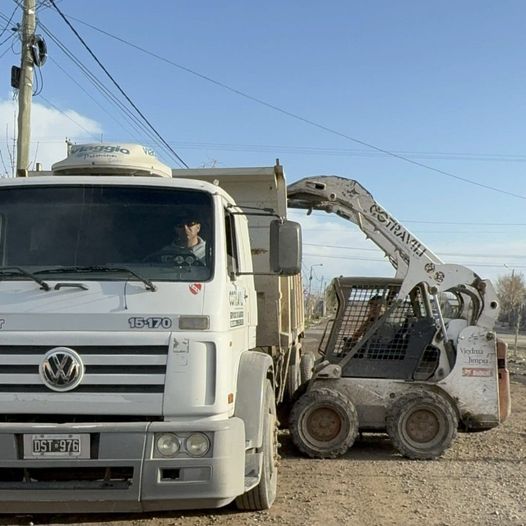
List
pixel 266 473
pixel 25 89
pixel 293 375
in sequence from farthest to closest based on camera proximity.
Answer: pixel 25 89, pixel 293 375, pixel 266 473

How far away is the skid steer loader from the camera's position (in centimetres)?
853

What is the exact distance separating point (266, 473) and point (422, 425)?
3.22 m

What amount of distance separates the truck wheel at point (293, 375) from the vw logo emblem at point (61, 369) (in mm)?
4480

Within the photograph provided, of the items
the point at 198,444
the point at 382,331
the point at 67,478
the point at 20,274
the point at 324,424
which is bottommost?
the point at 324,424

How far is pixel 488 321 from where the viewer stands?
8828 mm

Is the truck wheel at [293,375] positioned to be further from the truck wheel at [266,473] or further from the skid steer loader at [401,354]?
the truck wheel at [266,473]

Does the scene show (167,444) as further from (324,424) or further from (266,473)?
(324,424)

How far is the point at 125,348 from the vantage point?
15.4 feet

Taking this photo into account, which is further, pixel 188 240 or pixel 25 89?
pixel 25 89

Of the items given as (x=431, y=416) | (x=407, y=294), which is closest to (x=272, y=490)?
(x=431, y=416)

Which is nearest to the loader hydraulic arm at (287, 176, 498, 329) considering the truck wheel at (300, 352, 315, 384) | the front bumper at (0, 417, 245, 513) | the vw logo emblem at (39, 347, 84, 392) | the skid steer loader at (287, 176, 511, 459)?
the skid steer loader at (287, 176, 511, 459)

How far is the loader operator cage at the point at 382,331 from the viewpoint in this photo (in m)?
8.97

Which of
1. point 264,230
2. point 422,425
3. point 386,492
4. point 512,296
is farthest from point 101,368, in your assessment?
point 512,296

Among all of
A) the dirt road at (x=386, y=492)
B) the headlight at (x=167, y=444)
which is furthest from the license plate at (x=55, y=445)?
the dirt road at (x=386, y=492)
